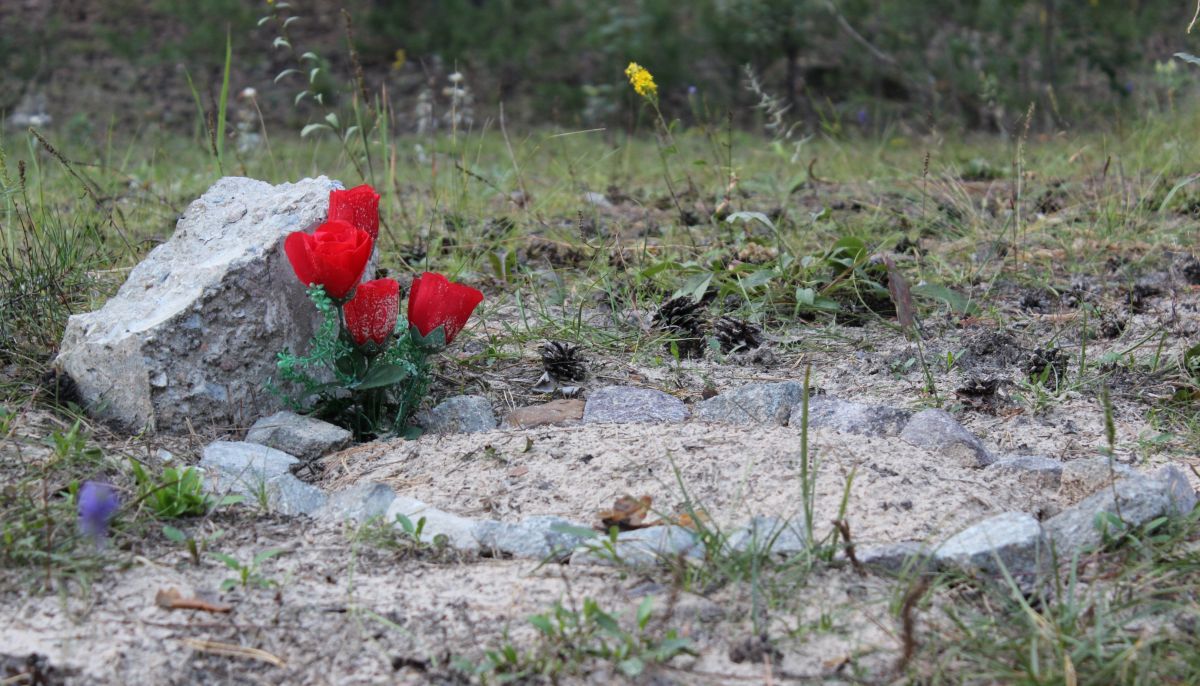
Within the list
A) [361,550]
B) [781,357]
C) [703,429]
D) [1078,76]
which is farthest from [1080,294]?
[1078,76]

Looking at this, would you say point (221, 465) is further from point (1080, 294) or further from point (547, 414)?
point (1080, 294)

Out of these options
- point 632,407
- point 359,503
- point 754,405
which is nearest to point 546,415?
point 632,407

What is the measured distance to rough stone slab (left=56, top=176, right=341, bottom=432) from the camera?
7.51 feet

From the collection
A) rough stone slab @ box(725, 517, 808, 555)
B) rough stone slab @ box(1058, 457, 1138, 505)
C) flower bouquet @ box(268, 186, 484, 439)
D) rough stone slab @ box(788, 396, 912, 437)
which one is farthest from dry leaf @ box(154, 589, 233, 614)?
rough stone slab @ box(1058, 457, 1138, 505)

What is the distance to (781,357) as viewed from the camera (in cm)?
296

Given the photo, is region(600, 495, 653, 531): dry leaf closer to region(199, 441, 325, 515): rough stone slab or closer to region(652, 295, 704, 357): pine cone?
region(199, 441, 325, 515): rough stone slab

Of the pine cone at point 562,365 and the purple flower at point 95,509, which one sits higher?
the purple flower at point 95,509

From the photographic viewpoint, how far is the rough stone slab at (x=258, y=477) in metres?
2.07

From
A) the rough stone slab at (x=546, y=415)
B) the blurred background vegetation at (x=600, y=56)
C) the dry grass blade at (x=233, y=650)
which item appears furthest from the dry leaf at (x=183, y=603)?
the blurred background vegetation at (x=600, y=56)

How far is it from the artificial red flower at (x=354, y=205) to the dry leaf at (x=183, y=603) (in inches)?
34.6

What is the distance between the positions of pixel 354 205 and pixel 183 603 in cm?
94

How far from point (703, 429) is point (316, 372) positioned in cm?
88

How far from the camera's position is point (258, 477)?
212 cm

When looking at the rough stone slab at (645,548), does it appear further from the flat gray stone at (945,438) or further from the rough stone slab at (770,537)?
the flat gray stone at (945,438)
